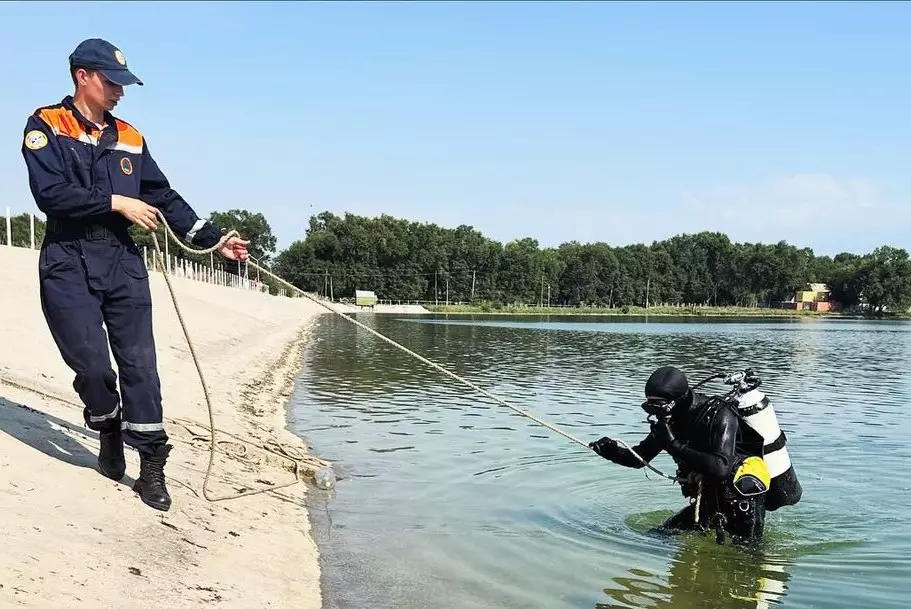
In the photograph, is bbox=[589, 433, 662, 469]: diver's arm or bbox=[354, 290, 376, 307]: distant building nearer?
bbox=[589, 433, 662, 469]: diver's arm

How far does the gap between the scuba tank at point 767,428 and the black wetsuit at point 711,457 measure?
0.12 metres

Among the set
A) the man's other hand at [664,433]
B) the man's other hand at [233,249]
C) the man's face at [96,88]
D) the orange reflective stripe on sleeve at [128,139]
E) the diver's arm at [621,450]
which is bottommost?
the diver's arm at [621,450]

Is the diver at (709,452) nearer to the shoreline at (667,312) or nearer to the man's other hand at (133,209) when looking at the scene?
the man's other hand at (133,209)

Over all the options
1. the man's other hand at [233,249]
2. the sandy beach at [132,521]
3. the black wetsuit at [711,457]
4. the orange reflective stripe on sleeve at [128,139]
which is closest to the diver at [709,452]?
the black wetsuit at [711,457]

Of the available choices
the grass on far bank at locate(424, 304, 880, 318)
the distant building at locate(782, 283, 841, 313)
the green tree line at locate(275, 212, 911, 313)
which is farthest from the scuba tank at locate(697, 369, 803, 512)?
the distant building at locate(782, 283, 841, 313)

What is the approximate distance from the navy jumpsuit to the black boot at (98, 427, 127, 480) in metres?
0.15

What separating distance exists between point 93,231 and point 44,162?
20.6 inches

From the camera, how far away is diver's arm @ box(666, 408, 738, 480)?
659 centimetres

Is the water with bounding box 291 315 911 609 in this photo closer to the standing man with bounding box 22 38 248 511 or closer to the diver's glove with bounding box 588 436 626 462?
the diver's glove with bounding box 588 436 626 462

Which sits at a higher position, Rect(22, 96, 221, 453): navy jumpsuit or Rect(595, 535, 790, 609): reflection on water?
Rect(22, 96, 221, 453): navy jumpsuit

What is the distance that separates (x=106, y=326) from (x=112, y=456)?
1.03 m

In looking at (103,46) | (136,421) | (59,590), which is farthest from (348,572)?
(103,46)

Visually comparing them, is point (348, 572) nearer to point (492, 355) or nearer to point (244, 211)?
point (492, 355)

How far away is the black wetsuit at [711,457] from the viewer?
6.66m
